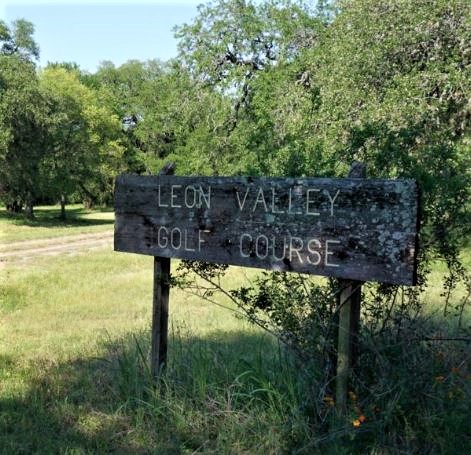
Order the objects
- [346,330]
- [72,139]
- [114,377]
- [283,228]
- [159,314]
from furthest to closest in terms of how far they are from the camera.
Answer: [72,139], [114,377], [159,314], [283,228], [346,330]

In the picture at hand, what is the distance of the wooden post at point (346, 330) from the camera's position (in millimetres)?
3387

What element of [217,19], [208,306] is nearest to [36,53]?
[217,19]

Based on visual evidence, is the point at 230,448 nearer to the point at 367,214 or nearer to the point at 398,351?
the point at 398,351

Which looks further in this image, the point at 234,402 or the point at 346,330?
the point at 234,402

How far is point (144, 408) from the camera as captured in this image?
3.86 m

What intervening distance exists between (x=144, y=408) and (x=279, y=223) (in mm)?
1569

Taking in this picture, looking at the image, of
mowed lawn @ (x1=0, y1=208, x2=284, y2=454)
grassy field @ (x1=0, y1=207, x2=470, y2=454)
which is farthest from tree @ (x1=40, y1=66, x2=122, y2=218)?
grassy field @ (x1=0, y1=207, x2=470, y2=454)

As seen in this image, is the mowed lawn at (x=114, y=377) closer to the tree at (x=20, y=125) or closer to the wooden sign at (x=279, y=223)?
the wooden sign at (x=279, y=223)

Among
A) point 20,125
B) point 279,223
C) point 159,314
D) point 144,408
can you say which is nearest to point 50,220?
point 20,125

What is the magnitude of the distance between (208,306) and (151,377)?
4.74m

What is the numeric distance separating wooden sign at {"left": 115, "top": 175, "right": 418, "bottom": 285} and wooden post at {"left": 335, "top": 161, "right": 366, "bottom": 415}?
0.12 m

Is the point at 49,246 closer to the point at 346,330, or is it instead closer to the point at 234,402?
the point at 234,402

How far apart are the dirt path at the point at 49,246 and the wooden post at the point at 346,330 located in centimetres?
1301

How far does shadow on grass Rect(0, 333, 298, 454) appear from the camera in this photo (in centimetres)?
352
